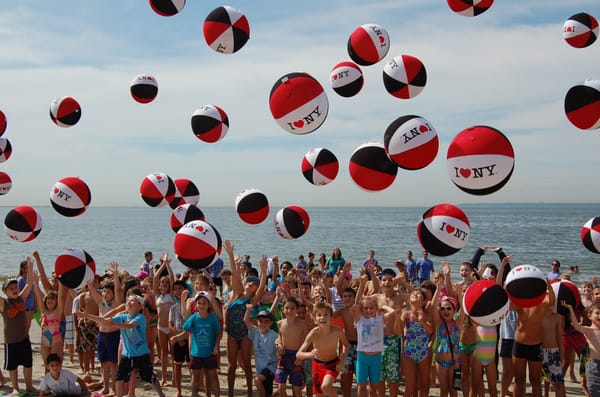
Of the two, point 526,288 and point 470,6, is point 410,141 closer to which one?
point 526,288

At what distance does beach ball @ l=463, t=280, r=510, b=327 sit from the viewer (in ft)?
20.6

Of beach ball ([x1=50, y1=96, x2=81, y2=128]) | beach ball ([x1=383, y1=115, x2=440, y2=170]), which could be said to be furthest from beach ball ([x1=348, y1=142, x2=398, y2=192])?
beach ball ([x1=50, y1=96, x2=81, y2=128])

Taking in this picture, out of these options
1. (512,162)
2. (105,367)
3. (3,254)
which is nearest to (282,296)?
(105,367)

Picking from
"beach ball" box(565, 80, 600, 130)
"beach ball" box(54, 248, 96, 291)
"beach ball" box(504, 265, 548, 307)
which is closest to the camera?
"beach ball" box(504, 265, 548, 307)

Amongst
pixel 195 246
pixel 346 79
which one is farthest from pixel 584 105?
pixel 195 246

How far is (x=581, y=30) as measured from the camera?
10703 mm

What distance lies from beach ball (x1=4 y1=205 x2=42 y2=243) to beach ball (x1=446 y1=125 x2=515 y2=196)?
7.43m

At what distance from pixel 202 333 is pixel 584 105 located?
6794mm

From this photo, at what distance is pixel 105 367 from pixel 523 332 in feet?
19.6

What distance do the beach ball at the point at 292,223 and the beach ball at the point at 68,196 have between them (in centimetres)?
364

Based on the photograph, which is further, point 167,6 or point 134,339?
point 167,6

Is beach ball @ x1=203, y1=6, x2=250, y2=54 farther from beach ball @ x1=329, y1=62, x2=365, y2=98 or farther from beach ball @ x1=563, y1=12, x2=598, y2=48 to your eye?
beach ball @ x1=563, y1=12, x2=598, y2=48

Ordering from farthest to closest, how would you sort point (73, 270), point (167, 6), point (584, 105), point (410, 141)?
point (167, 6)
point (584, 105)
point (73, 270)
point (410, 141)

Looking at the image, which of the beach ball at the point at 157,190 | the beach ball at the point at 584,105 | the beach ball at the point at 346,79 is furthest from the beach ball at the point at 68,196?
the beach ball at the point at 584,105
